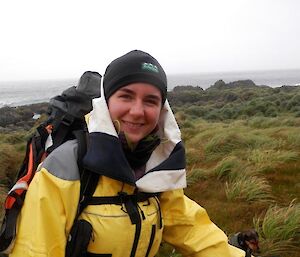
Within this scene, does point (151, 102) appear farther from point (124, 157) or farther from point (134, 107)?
point (124, 157)

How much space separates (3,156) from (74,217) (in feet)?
19.9

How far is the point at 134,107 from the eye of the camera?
184cm

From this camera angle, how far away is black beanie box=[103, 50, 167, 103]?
6.13ft

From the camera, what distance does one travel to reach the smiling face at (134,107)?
6.11ft

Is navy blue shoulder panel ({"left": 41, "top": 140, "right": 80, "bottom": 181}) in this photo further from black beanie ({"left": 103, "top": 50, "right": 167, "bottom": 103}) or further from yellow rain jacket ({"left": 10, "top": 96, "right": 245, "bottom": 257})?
black beanie ({"left": 103, "top": 50, "right": 167, "bottom": 103})

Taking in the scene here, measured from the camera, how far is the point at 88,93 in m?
2.09

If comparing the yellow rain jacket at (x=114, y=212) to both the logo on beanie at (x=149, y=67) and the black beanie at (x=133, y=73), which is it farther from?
the logo on beanie at (x=149, y=67)

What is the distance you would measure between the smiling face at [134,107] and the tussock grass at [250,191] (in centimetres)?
311

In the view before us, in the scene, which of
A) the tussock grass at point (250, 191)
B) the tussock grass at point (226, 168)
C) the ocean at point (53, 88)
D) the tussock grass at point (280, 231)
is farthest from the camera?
the ocean at point (53, 88)

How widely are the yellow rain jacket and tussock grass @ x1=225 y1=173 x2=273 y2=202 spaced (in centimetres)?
257

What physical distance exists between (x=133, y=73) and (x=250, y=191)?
10.8ft

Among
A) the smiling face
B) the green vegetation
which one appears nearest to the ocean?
the green vegetation

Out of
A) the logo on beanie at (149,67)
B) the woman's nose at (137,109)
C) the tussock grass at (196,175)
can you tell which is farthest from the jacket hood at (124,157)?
the tussock grass at (196,175)

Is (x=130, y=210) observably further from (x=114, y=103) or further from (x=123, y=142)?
(x=114, y=103)
